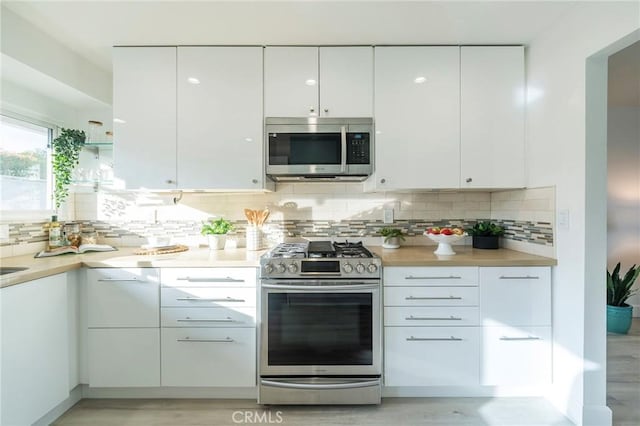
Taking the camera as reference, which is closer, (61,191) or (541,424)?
(541,424)

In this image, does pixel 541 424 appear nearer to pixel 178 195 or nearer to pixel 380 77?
pixel 380 77

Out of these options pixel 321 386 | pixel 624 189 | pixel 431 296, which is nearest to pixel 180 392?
pixel 321 386

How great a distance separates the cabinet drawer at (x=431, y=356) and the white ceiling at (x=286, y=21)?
1.93 metres

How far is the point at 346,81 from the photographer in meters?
2.20

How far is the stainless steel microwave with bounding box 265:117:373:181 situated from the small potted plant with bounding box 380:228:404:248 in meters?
0.54

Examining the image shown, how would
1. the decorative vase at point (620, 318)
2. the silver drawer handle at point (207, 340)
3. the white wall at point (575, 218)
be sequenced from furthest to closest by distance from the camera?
1. the decorative vase at point (620, 318)
2. the silver drawer handle at point (207, 340)
3. the white wall at point (575, 218)

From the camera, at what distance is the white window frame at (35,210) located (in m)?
2.13

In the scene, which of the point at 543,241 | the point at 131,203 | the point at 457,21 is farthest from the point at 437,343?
the point at 131,203

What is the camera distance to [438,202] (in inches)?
103

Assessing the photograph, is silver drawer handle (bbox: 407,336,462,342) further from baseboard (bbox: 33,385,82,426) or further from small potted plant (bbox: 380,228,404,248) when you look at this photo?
baseboard (bbox: 33,385,82,426)

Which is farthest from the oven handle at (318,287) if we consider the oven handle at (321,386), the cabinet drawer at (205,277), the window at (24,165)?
the window at (24,165)

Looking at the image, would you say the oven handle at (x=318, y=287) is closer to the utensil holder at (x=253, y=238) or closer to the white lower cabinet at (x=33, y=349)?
the utensil holder at (x=253, y=238)

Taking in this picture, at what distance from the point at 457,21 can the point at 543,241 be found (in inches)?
60.1

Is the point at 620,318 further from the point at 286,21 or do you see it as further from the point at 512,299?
the point at 286,21
